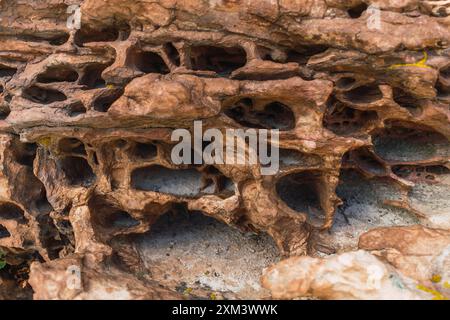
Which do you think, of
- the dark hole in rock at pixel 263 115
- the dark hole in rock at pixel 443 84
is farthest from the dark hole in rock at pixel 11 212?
the dark hole in rock at pixel 443 84

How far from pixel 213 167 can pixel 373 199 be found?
2.88 metres

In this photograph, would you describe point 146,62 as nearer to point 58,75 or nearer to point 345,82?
point 58,75

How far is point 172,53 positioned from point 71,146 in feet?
Answer: 7.46

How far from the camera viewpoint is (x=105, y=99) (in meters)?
5.92

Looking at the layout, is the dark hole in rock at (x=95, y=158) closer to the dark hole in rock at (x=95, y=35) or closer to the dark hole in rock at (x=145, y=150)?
the dark hole in rock at (x=145, y=150)

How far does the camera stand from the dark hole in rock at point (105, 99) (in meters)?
5.79

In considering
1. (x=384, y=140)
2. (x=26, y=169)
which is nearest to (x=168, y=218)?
(x=26, y=169)

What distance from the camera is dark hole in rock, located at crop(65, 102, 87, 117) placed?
5.80 metres

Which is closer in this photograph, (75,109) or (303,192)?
(75,109)

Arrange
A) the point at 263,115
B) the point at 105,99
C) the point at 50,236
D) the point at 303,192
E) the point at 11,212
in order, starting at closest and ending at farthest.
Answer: the point at 105,99
the point at 263,115
the point at 303,192
the point at 50,236
the point at 11,212

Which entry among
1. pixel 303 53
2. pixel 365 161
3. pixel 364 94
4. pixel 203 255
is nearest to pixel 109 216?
pixel 203 255

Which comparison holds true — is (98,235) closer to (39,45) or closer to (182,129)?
(182,129)

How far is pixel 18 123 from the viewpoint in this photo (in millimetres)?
5895

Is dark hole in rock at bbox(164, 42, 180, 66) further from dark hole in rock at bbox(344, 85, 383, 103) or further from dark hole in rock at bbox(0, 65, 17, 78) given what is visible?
dark hole in rock at bbox(0, 65, 17, 78)
